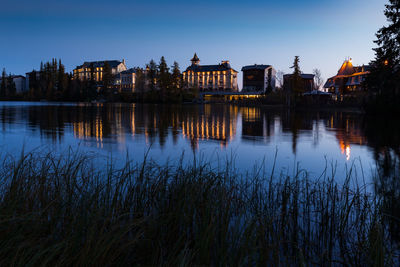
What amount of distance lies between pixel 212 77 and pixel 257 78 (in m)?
24.3

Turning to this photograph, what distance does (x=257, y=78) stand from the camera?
113 m

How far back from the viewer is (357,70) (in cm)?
8319

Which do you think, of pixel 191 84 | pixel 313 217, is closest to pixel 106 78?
pixel 191 84

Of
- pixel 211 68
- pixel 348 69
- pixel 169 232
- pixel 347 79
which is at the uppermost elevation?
pixel 211 68

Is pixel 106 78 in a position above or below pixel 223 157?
above

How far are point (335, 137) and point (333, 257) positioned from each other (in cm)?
1699

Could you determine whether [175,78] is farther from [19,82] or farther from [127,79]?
[19,82]

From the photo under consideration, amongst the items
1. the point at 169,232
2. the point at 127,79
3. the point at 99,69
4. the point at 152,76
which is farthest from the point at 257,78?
the point at 169,232

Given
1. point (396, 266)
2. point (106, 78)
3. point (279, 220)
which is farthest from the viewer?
point (106, 78)

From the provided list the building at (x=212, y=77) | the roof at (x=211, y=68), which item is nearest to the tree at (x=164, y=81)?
the building at (x=212, y=77)

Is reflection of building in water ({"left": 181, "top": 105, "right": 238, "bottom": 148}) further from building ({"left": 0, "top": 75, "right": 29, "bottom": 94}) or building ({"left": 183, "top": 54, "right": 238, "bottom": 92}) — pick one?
building ({"left": 0, "top": 75, "right": 29, "bottom": 94})

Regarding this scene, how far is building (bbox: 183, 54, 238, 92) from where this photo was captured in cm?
12850

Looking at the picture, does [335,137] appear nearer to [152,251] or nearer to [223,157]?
[223,157]

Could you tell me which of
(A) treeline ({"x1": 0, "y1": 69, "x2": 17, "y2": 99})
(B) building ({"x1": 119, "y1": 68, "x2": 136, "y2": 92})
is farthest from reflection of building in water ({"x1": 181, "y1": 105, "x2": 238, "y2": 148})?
(A) treeline ({"x1": 0, "y1": 69, "x2": 17, "y2": 99})
